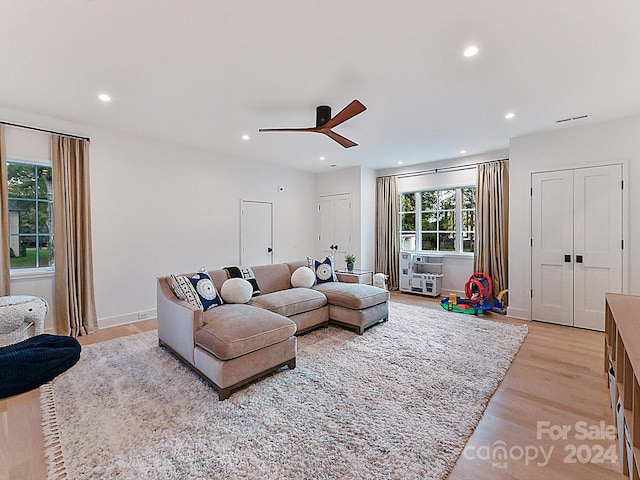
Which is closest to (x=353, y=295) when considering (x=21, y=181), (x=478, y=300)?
(x=478, y=300)

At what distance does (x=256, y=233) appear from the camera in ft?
20.1

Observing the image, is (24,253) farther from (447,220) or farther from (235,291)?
(447,220)

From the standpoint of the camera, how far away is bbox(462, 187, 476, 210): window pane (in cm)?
585

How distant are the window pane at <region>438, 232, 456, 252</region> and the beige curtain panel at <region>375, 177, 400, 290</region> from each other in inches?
36.5

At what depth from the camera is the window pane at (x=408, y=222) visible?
265 inches

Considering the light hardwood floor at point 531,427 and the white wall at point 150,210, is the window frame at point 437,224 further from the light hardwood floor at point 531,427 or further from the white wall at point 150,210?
the white wall at point 150,210

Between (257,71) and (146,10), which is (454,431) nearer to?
(257,71)

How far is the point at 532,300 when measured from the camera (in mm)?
4492

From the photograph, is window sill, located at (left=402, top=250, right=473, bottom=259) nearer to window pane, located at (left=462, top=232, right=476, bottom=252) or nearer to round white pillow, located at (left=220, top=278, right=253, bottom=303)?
window pane, located at (left=462, top=232, right=476, bottom=252)

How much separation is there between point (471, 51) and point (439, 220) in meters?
4.35

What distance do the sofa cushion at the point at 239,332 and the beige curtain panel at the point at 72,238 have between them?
223 cm

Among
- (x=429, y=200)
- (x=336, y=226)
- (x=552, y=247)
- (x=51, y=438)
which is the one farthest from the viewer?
(x=336, y=226)

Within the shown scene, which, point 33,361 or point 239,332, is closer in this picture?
point 239,332

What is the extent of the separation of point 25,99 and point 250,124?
7.93ft
